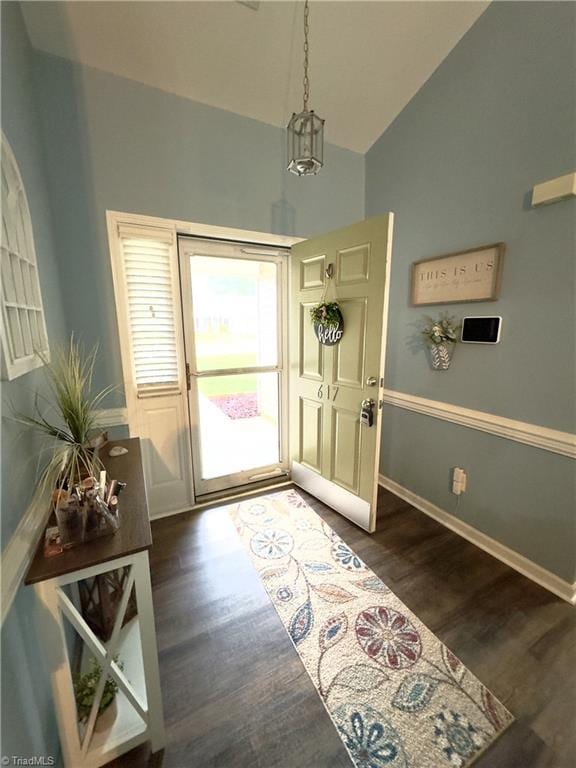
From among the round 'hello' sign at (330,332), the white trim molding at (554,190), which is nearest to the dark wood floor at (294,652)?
the round 'hello' sign at (330,332)

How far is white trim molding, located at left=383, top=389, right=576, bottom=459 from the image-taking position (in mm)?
1651

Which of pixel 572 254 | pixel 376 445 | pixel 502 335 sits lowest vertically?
pixel 376 445

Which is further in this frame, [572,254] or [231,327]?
[231,327]

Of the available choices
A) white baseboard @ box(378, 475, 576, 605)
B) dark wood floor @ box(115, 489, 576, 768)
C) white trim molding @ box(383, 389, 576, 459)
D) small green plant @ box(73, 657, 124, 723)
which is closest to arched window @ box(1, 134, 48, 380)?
small green plant @ box(73, 657, 124, 723)

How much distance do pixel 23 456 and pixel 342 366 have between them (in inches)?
69.1

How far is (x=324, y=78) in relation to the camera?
197 cm

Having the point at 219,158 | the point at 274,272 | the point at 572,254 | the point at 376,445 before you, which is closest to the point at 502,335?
the point at 572,254

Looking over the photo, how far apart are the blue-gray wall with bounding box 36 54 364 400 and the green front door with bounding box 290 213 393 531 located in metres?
0.60

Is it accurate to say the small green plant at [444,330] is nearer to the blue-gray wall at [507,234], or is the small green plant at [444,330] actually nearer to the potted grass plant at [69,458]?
the blue-gray wall at [507,234]

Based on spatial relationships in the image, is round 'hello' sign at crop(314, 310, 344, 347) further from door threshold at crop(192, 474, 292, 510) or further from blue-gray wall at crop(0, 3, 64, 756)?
blue-gray wall at crop(0, 3, 64, 756)

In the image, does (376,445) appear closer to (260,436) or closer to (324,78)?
(260,436)

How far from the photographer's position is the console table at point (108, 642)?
897 millimetres

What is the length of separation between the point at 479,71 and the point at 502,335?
1.57 meters

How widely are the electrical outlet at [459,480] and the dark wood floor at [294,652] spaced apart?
322 millimetres
